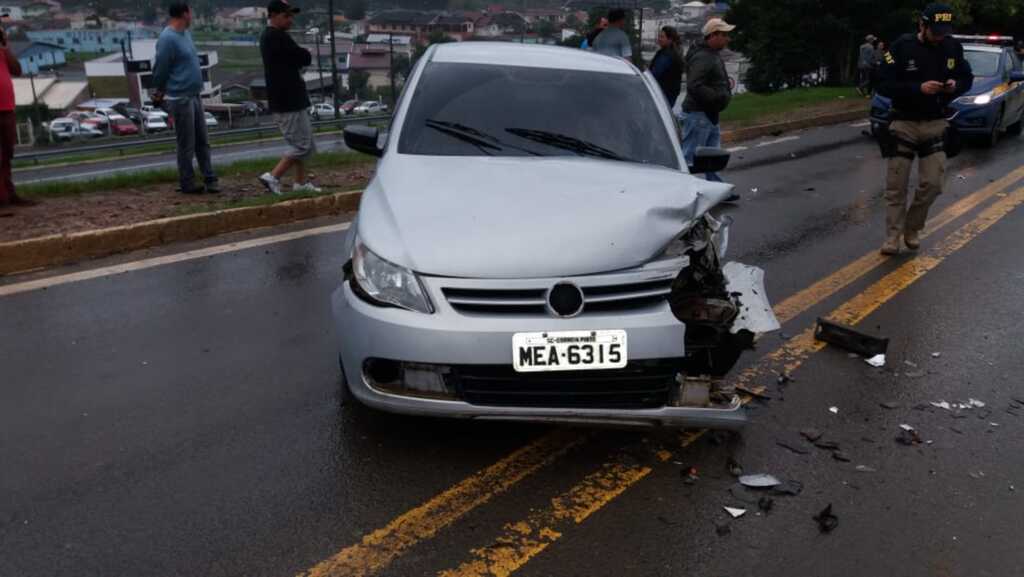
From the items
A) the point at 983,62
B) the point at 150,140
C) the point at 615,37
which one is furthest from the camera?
the point at 150,140

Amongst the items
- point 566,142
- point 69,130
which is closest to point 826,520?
point 566,142

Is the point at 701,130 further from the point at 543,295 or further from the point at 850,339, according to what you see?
the point at 543,295

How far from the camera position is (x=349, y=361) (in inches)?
146

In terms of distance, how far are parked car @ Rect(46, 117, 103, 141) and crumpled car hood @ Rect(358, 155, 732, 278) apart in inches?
1937

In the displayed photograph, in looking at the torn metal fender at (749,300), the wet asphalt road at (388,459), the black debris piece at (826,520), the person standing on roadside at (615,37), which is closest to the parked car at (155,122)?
the person standing on roadside at (615,37)

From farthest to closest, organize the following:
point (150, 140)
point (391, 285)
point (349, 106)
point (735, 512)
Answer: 1. point (349, 106)
2. point (150, 140)
3. point (391, 285)
4. point (735, 512)

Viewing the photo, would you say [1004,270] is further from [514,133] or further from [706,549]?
[706,549]

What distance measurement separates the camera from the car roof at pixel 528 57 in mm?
5383

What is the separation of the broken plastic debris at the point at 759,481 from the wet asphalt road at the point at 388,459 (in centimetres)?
7

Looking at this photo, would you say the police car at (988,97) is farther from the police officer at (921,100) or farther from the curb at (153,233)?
the curb at (153,233)

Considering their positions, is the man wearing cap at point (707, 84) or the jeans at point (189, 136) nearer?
the jeans at point (189, 136)

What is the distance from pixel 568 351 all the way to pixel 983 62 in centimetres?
1470

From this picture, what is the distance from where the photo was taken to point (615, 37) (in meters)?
11.2

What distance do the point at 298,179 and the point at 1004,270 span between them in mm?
6568
